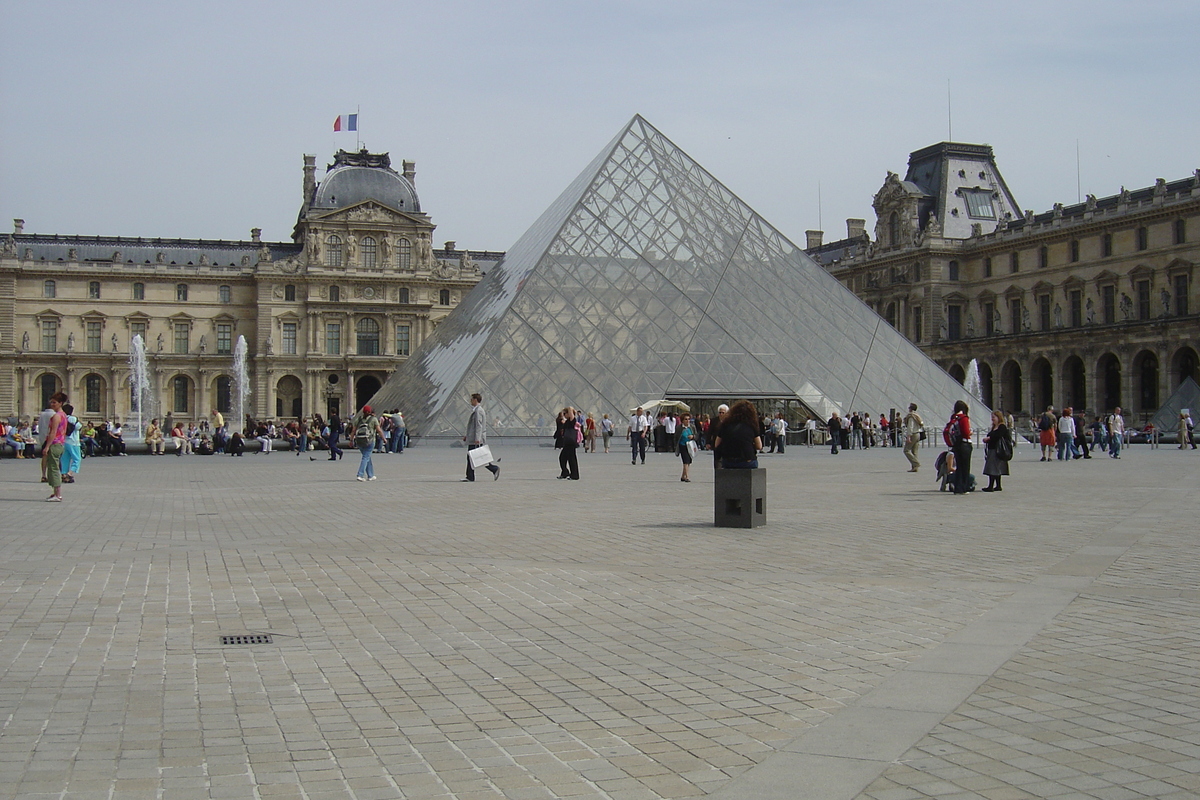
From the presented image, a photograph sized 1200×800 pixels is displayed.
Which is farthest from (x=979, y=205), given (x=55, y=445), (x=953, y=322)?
(x=55, y=445)

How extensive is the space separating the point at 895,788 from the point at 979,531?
715cm

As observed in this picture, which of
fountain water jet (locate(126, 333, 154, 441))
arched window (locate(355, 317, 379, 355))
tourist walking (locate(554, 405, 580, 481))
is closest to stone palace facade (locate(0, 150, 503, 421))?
arched window (locate(355, 317, 379, 355))

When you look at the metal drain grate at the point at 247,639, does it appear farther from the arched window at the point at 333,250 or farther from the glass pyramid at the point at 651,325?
the arched window at the point at 333,250

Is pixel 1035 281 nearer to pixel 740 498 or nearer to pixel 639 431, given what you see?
pixel 639 431

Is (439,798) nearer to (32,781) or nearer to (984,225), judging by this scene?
(32,781)

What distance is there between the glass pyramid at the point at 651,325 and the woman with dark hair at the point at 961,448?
15.0 m

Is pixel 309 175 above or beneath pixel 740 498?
above

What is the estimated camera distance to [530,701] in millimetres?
4586

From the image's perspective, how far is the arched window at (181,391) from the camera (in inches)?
3093

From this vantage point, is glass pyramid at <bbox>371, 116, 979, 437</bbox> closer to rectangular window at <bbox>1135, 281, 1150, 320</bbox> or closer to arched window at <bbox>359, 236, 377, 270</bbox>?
rectangular window at <bbox>1135, 281, 1150, 320</bbox>

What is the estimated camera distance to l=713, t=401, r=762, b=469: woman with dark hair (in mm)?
11000

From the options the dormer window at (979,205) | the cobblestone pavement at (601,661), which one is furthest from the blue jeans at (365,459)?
the dormer window at (979,205)

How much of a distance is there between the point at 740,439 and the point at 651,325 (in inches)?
772

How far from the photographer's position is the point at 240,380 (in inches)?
2943
